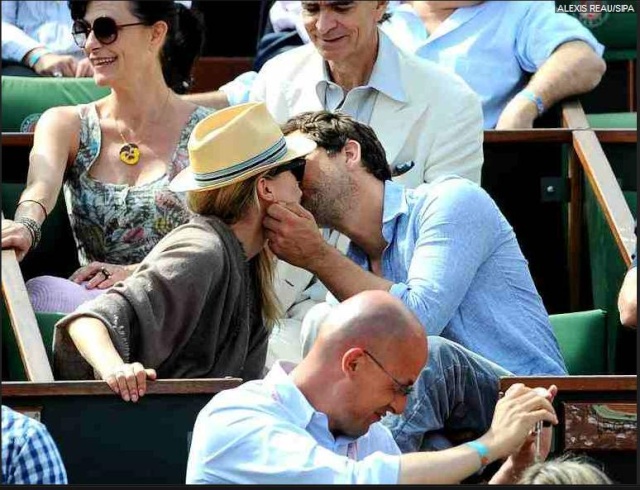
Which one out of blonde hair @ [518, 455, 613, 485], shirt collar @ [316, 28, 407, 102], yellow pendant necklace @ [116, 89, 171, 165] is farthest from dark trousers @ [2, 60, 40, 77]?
blonde hair @ [518, 455, 613, 485]

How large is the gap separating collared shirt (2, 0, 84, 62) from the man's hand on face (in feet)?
7.59

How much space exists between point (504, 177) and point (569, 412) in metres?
1.69

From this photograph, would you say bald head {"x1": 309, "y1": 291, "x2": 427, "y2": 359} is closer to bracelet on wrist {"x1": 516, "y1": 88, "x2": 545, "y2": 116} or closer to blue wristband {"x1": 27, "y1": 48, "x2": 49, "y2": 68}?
bracelet on wrist {"x1": 516, "y1": 88, "x2": 545, "y2": 116}

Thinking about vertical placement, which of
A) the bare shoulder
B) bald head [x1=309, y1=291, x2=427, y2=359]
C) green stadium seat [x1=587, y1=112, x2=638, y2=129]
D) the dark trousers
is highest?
bald head [x1=309, y1=291, x2=427, y2=359]

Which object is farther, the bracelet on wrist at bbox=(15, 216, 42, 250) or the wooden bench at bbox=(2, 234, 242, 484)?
the bracelet on wrist at bbox=(15, 216, 42, 250)

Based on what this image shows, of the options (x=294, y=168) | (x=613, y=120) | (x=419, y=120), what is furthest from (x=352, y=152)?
(x=613, y=120)

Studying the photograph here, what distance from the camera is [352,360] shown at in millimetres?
2979

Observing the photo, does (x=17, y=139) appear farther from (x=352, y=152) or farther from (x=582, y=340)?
(x=582, y=340)

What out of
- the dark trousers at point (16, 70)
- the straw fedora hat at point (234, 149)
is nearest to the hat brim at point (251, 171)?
the straw fedora hat at point (234, 149)

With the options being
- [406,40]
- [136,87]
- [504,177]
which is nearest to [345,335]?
[136,87]

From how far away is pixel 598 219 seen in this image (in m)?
4.89

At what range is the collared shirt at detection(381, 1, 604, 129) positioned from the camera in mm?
5566

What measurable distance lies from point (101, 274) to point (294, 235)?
77cm

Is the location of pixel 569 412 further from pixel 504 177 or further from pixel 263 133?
pixel 504 177
